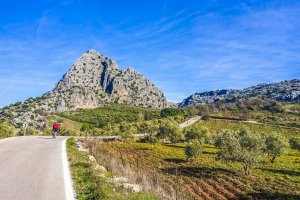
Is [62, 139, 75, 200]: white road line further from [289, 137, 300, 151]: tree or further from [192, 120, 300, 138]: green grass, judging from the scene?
[192, 120, 300, 138]: green grass

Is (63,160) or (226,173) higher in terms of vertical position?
(63,160)

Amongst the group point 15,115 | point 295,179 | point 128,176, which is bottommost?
point 295,179

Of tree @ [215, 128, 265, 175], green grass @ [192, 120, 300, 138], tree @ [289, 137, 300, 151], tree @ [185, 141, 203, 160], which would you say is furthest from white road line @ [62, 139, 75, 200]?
green grass @ [192, 120, 300, 138]

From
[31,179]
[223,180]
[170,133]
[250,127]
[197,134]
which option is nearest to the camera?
[31,179]

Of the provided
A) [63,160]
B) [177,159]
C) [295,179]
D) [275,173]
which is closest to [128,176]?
[63,160]

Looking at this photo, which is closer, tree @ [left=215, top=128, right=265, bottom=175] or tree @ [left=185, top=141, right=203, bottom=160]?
tree @ [left=215, top=128, right=265, bottom=175]

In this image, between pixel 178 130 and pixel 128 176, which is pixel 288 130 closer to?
pixel 178 130

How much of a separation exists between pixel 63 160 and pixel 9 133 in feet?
102

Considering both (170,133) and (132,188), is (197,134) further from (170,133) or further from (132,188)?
(132,188)

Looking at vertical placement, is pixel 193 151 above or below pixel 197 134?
below

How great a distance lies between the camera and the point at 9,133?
151 ft

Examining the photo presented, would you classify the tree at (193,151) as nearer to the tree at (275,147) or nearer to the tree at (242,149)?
the tree at (242,149)

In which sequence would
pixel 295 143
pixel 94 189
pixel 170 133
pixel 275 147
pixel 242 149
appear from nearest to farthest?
pixel 94 189
pixel 242 149
pixel 275 147
pixel 295 143
pixel 170 133

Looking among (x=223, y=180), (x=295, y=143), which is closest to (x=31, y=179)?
(x=223, y=180)
